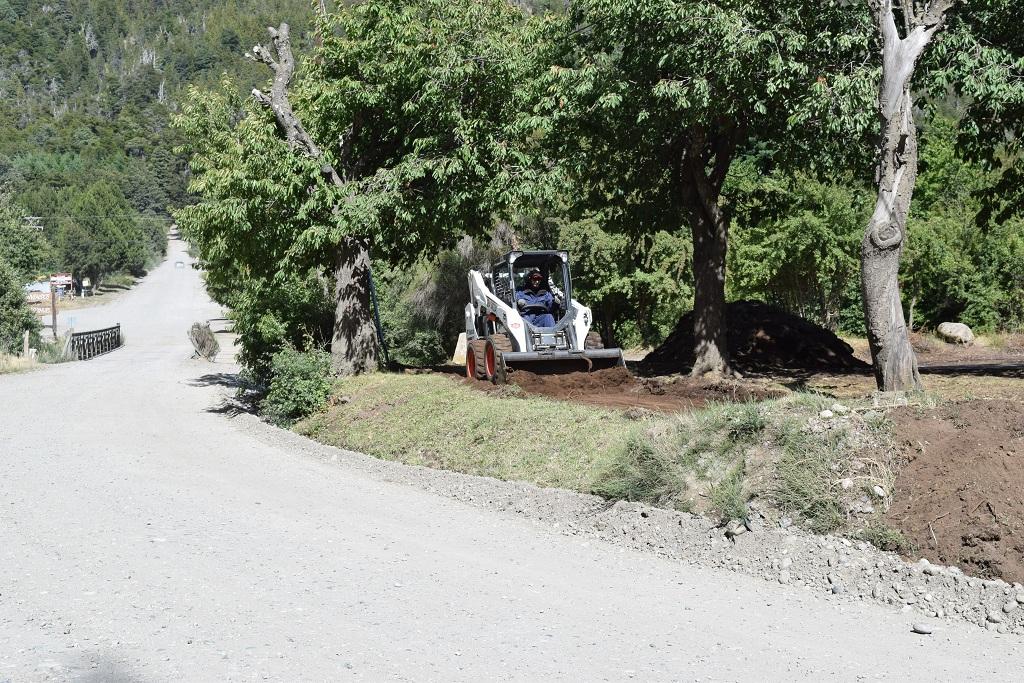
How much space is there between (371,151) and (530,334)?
19.8ft

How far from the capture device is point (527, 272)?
64.8 ft

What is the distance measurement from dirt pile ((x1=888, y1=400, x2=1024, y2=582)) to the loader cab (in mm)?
9957

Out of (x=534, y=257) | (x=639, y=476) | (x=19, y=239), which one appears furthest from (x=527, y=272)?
(x=19, y=239)

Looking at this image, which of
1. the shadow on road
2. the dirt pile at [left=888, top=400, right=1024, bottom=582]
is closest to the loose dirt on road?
the dirt pile at [left=888, top=400, right=1024, bottom=582]

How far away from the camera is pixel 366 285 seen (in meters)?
21.3

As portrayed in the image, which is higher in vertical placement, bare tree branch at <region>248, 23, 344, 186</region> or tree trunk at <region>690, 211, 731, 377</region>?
bare tree branch at <region>248, 23, 344, 186</region>

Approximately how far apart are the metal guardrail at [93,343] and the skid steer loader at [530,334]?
26.5 m

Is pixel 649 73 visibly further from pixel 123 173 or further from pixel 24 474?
pixel 123 173

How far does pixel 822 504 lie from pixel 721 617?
6.38ft

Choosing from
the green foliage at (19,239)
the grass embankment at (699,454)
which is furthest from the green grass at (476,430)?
the green foliage at (19,239)

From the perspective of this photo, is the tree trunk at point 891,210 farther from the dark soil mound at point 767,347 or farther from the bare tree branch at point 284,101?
the bare tree branch at point 284,101

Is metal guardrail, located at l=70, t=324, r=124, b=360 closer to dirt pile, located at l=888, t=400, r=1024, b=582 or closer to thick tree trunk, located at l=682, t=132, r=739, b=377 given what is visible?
thick tree trunk, located at l=682, t=132, r=739, b=377

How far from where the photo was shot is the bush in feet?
61.0

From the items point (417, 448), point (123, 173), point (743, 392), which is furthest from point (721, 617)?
point (123, 173)
